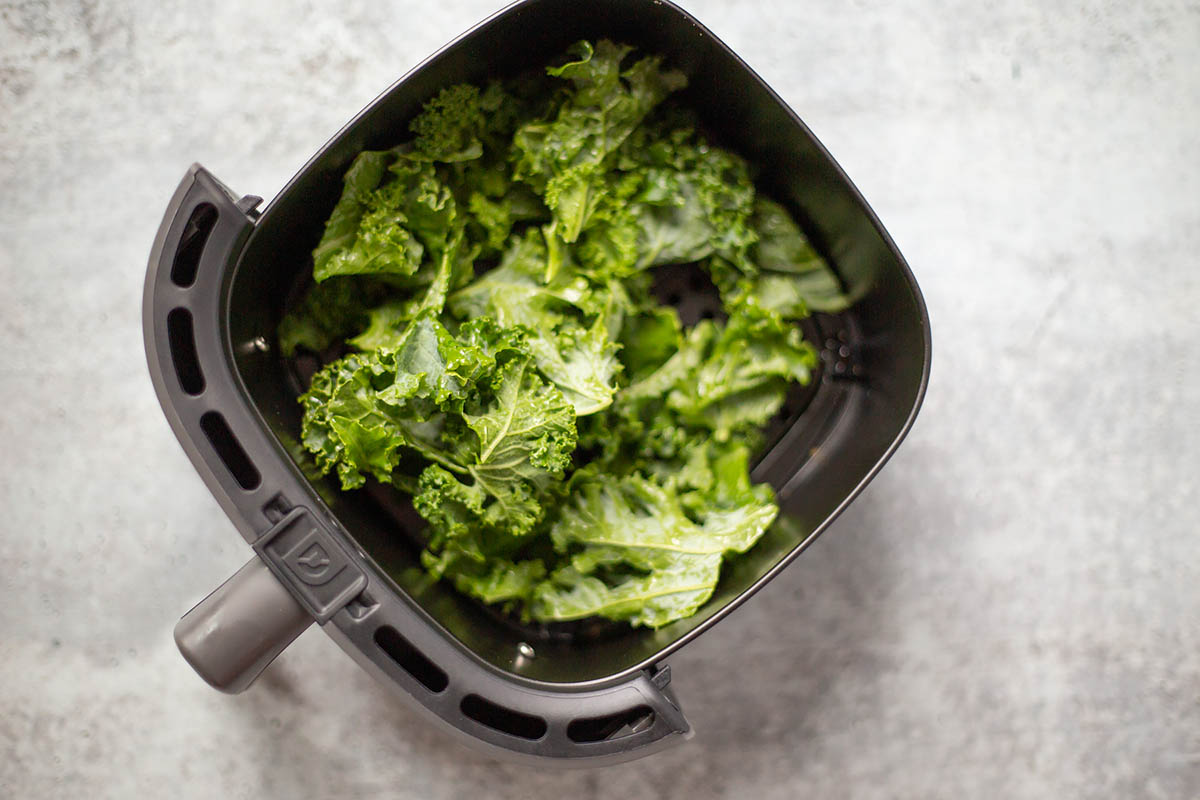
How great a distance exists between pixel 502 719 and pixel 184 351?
503 millimetres

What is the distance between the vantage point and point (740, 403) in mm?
1034

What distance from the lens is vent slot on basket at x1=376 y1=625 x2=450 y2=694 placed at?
2.77ft

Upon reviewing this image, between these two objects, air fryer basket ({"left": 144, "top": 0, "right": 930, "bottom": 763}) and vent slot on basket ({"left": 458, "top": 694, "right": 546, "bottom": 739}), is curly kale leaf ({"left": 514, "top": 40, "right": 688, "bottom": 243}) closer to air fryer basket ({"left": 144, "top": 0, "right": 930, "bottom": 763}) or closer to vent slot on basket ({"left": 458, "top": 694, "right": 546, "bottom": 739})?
air fryer basket ({"left": 144, "top": 0, "right": 930, "bottom": 763})

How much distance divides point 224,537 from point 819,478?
770 millimetres

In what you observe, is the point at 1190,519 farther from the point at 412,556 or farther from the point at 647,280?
the point at 412,556

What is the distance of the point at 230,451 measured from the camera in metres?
0.84

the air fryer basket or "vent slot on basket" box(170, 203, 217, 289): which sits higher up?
"vent slot on basket" box(170, 203, 217, 289)

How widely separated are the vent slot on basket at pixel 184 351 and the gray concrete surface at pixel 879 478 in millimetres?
285

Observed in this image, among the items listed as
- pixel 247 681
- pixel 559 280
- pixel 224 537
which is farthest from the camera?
pixel 224 537

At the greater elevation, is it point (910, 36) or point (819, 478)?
point (910, 36)

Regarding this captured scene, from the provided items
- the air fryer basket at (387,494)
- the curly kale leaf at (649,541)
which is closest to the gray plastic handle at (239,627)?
the air fryer basket at (387,494)

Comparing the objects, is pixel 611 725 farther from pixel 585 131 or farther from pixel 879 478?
pixel 585 131

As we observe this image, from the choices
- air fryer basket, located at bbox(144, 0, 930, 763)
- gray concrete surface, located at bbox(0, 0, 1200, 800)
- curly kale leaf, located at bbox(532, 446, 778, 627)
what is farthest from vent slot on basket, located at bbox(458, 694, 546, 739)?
gray concrete surface, located at bbox(0, 0, 1200, 800)

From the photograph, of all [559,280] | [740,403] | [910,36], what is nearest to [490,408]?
[559,280]
